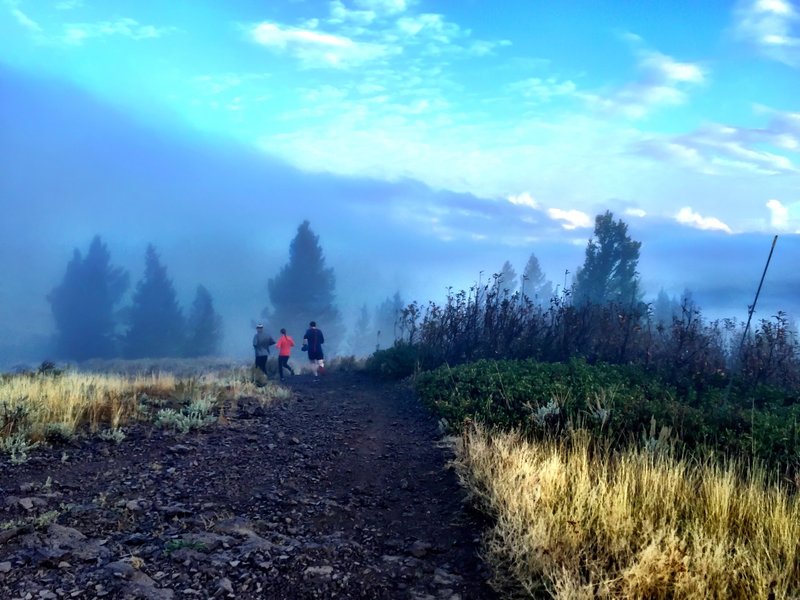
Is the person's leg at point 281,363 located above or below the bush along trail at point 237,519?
below

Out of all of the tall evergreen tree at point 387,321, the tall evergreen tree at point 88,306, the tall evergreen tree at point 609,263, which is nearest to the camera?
the tall evergreen tree at point 609,263

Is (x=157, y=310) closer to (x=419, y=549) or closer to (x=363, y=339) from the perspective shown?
(x=363, y=339)

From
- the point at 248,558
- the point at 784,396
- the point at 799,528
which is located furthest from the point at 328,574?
the point at 784,396

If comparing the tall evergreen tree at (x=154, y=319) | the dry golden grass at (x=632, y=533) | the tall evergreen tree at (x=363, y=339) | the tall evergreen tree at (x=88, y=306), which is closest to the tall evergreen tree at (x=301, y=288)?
the tall evergreen tree at (x=154, y=319)

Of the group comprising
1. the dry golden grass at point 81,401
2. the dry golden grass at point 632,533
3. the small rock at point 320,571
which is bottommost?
the small rock at point 320,571

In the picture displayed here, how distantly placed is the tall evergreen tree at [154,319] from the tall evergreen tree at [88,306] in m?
3.79

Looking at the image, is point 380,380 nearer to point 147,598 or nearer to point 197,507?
point 197,507

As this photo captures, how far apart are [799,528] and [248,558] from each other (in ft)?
11.9

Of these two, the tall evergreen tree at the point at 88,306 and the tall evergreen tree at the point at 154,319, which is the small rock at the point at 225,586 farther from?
the tall evergreen tree at the point at 88,306

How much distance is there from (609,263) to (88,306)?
59.1 metres

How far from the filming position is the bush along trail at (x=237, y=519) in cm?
342

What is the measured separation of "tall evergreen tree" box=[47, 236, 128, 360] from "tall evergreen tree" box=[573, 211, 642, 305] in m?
51.2

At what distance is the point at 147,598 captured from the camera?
3.18 meters

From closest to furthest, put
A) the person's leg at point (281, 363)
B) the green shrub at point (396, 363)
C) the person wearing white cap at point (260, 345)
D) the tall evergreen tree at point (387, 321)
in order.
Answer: the green shrub at point (396, 363) < the person's leg at point (281, 363) < the person wearing white cap at point (260, 345) < the tall evergreen tree at point (387, 321)
